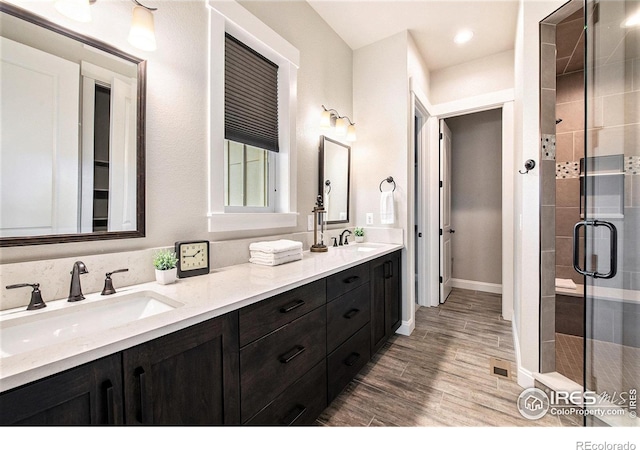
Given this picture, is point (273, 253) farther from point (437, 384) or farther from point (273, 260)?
point (437, 384)

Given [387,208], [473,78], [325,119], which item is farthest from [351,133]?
[473,78]

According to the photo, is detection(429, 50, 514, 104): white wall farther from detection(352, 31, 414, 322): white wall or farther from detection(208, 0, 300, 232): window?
detection(208, 0, 300, 232): window

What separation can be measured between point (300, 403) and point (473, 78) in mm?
3761

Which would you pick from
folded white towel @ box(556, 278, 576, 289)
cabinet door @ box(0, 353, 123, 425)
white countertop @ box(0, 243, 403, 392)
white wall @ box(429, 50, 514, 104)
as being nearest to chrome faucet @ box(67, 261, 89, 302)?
white countertop @ box(0, 243, 403, 392)

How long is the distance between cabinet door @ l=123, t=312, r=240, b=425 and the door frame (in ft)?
9.49

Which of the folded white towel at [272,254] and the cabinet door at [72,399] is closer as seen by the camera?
the cabinet door at [72,399]

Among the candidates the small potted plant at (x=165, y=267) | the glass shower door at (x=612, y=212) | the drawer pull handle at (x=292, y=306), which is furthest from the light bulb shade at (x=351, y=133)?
the small potted plant at (x=165, y=267)

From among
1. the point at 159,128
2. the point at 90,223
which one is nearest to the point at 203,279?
the point at 90,223

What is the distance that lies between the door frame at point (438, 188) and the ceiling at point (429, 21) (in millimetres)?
536

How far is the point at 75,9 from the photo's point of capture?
98cm

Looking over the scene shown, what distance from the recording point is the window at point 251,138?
61.7 inches

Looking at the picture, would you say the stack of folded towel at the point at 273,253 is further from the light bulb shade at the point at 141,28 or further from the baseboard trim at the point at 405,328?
the baseboard trim at the point at 405,328
